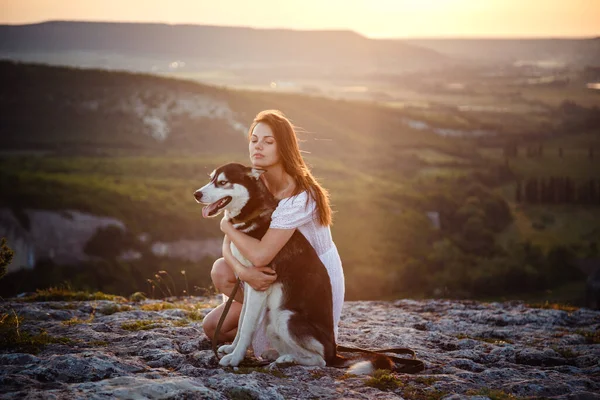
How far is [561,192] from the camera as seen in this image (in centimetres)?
9056

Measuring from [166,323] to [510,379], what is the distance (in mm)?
4510

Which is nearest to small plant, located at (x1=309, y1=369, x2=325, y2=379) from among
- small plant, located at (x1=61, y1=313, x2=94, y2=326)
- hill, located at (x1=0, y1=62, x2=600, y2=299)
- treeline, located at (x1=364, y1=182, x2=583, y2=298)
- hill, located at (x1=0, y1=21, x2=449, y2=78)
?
small plant, located at (x1=61, y1=313, x2=94, y2=326)

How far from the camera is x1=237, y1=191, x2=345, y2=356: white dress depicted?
5.79 metres

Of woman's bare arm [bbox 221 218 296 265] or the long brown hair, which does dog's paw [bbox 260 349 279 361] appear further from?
the long brown hair

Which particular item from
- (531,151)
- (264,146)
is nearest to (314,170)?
(531,151)

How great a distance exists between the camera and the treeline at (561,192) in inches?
3501

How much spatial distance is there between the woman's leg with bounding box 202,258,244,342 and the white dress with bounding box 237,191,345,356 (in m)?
0.59

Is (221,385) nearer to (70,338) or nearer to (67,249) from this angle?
(70,338)

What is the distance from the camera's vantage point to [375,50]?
18000 centimetres

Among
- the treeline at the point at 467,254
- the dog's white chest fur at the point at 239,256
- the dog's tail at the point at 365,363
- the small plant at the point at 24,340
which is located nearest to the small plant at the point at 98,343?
the small plant at the point at 24,340

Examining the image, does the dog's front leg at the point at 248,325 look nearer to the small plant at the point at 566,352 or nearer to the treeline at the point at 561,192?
the small plant at the point at 566,352

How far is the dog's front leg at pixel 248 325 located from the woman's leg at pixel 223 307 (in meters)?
0.66

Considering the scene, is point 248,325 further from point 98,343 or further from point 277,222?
point 98,343

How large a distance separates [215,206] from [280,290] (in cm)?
108
